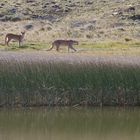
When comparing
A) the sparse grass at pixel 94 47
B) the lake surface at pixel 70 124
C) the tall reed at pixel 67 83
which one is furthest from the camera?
the sparse grass at pixel 94 47

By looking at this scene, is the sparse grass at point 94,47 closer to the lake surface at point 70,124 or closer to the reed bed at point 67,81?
the reed bed at point 67,81

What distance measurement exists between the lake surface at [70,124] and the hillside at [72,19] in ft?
67.8

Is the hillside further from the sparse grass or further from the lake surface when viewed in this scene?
the lake surface

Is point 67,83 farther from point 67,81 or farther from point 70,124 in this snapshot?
point 70,124

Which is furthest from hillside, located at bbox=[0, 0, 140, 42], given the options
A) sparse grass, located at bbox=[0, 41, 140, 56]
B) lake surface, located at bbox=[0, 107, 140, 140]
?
lake surface, located at bbox=[0, 107, 140, 140]

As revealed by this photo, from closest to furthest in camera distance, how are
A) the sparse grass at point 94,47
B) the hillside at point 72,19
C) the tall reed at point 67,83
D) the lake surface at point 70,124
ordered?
the lake surface at point 70,124 < the tall reed at point 67,83 < the sparse grass at point 94,47 < the hillside at point 72,19

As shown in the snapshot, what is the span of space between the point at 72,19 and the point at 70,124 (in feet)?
92.9

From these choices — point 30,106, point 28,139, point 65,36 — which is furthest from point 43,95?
point 65,36

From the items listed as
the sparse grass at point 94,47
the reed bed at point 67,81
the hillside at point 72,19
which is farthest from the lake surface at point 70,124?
the hillside at point 72,19

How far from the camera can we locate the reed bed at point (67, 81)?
22.4m

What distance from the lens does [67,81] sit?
75.5 feet

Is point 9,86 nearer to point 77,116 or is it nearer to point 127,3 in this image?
point 77,116

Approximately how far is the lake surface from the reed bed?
50cm

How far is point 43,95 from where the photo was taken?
22.6 metres
